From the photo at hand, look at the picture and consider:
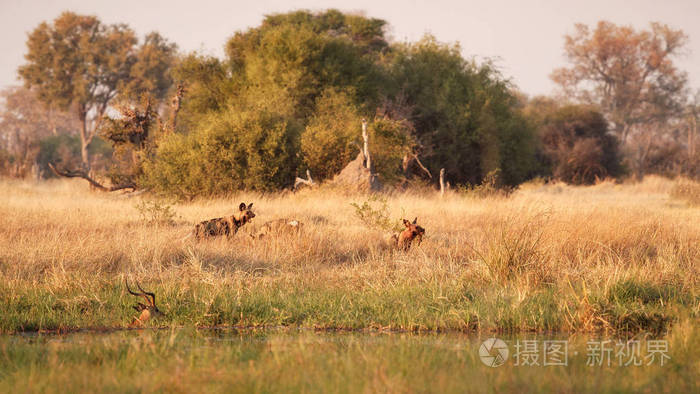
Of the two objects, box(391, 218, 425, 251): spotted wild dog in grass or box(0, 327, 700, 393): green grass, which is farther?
box(391, 218, 425, 251): spotted wild dog in grass

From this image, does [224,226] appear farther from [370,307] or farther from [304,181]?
[304,181]

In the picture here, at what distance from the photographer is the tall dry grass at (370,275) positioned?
20.5ft

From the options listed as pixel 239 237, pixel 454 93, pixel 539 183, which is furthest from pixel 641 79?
pixel 239 237

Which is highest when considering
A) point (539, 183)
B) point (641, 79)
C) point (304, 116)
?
point (641, 79)

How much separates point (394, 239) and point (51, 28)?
133 feet

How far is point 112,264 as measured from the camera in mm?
8617

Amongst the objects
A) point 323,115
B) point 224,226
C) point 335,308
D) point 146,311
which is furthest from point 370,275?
point 323,115

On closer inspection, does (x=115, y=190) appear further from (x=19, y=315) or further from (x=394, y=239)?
(x=19, y=315)

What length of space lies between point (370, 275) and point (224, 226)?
11.6ft

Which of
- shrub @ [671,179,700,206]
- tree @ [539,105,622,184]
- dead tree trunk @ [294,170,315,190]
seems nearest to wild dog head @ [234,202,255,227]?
dead tree trunk @ [294,170,315,190]

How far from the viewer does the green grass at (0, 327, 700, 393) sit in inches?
157

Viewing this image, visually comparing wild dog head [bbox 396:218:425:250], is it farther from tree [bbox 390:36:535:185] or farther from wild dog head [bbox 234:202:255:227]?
tree [bbox 390:36:535:185]

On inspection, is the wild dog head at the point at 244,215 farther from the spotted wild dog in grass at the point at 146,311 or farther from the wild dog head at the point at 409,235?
the spotted wild dog in grass at the point at 146,311

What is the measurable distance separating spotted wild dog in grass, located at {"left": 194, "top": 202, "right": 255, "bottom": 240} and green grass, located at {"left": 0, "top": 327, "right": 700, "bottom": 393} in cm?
488
